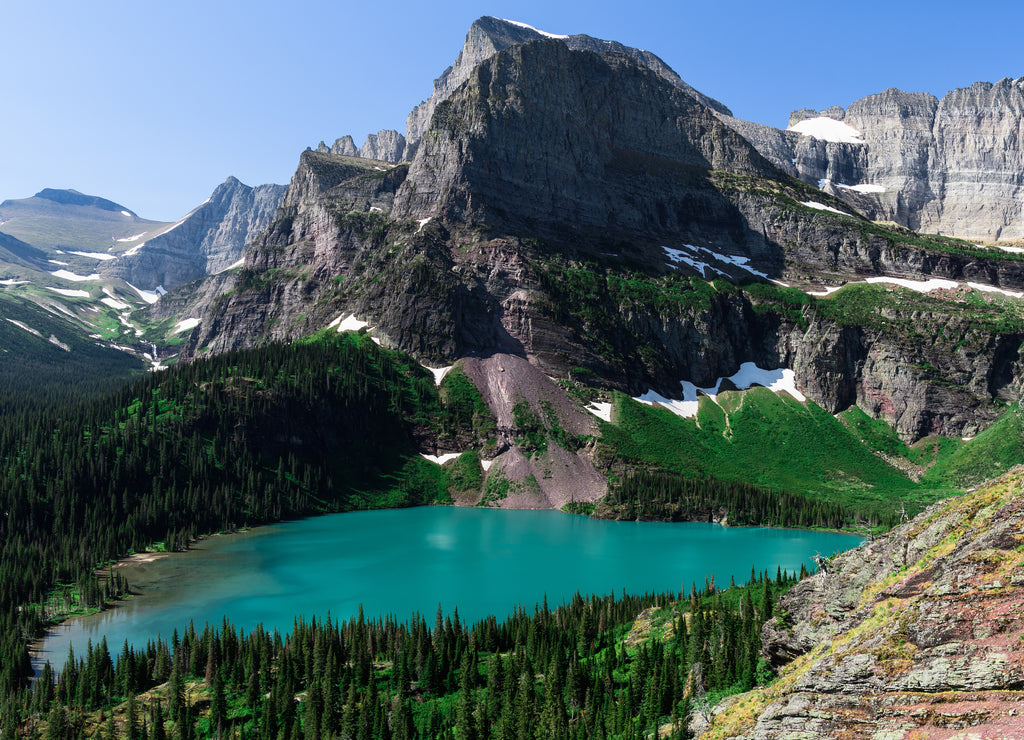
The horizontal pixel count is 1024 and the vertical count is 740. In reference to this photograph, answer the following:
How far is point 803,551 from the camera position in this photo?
365 feet

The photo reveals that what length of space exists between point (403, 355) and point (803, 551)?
11024cm

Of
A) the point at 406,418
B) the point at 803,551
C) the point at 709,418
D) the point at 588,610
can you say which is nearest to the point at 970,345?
the point at 709,418

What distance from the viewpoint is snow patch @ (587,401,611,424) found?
17100 cm

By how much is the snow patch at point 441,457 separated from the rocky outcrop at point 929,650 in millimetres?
137901

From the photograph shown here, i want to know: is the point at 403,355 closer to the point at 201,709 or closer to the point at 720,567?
the point at 720,567

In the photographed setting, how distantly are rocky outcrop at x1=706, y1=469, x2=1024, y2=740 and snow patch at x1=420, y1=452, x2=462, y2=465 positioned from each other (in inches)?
5429

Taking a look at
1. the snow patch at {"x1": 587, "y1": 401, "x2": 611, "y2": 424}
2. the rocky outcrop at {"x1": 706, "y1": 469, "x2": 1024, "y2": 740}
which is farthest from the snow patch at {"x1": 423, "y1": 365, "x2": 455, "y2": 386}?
the rocky outcrop at {"x1": 706, "y1": 469, "x2": 1024, "y2": 740}

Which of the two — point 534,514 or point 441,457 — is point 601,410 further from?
point 441,457

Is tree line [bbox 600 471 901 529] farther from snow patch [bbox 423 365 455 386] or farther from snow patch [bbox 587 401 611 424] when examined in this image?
snow patch [bbox 423 365 455 386]

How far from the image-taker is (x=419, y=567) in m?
99.0

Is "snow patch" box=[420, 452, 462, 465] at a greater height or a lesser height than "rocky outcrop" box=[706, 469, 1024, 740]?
lesser

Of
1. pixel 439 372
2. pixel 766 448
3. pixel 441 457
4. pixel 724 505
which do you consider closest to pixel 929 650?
pixel 724 505

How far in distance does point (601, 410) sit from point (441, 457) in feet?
135

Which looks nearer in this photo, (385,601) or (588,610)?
(588,610)
